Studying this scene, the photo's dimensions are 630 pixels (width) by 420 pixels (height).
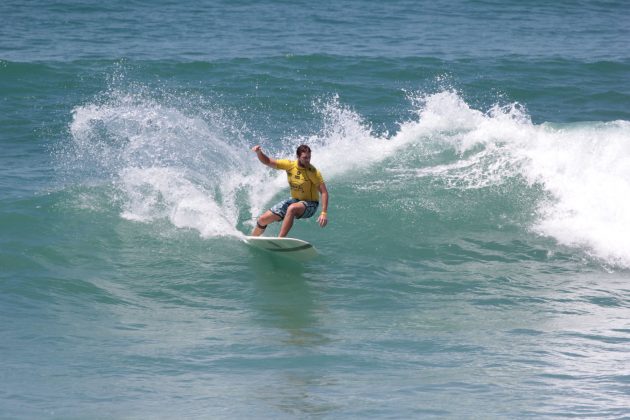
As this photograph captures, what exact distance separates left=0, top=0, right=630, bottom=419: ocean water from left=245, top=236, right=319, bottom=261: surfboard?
128 mm

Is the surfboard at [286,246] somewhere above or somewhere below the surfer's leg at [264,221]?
below

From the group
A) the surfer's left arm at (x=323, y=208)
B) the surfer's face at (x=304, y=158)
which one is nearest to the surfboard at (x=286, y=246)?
the surfer's left arm at (x=323, y=208)

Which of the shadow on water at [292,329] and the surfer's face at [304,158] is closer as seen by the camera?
the shadow on water at [292,329]

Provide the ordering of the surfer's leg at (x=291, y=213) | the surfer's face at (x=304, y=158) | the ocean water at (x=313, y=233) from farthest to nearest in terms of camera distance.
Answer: the surfer's leg at (x=291, y=213), the surfer's face at (x=304, y=158), the ocean water at (x=313, y=233)

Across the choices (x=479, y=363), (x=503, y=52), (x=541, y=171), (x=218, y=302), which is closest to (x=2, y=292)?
(x=218, y=302)

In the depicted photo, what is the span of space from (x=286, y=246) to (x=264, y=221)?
1.74 feet

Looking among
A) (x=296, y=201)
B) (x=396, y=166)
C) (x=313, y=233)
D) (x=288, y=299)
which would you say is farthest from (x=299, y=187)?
(x=396, y=166)

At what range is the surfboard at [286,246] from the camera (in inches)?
465

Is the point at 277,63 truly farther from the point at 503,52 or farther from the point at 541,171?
the point at 541,171

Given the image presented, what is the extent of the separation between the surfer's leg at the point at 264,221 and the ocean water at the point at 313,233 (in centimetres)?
33

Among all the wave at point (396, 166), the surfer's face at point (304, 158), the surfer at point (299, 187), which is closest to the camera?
the surfer's face at point (304, 158)

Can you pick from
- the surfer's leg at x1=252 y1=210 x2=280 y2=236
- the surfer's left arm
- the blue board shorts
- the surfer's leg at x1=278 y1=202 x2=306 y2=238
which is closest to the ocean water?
the surfer's leg at x1=252 y1=210 x2=280 y2=236

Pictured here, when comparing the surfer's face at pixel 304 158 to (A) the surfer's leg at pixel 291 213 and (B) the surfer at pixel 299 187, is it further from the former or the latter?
(A) the surfer's leg at pixel 291 213

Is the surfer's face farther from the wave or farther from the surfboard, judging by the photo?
the wave
